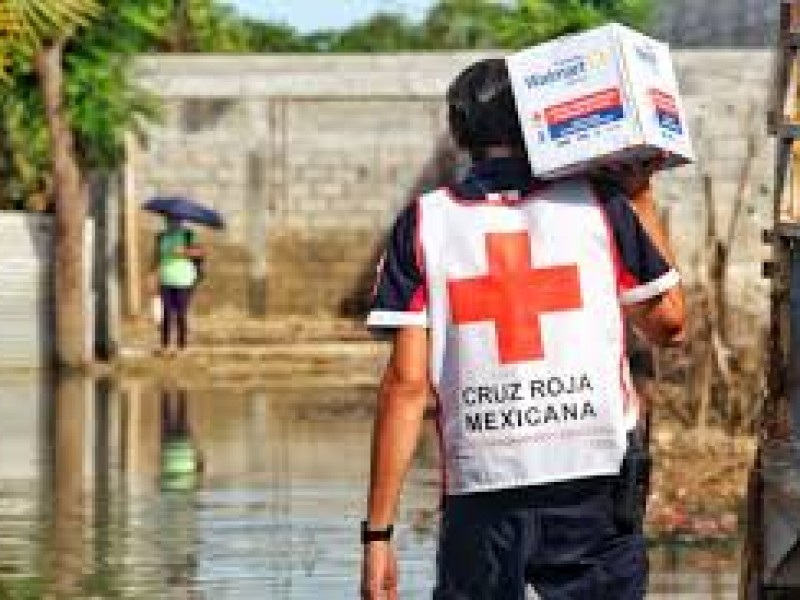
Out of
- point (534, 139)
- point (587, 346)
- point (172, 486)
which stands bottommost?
point (172, 486)

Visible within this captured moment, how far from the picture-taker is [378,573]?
18.9 ft

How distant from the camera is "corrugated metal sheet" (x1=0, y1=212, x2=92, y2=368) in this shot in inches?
1067

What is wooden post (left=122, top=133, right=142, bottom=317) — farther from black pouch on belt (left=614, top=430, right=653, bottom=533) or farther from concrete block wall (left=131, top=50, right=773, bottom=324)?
black pouch on belt (left=614, top=430, right=653, bottom=533)

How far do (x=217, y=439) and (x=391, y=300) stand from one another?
45.9 feet

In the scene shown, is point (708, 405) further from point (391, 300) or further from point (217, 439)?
point (391, 300)

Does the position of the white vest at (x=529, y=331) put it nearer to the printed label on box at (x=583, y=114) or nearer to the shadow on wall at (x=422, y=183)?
the printed label on box at (x=583, y=114)

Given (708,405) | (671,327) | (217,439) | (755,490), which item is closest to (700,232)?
(217,439)

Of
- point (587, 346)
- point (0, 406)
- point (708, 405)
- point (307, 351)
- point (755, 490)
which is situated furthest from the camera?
point (307, 351)

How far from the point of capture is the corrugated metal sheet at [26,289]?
88.9 feet

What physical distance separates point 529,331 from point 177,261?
887 inches

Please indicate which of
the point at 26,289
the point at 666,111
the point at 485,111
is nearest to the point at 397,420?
the point at 485,111

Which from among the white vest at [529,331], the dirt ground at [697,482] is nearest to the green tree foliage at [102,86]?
the dirt ground at [697,482]

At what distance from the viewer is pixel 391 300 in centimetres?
584

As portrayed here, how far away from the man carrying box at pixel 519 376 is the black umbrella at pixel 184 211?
22.8 meters
